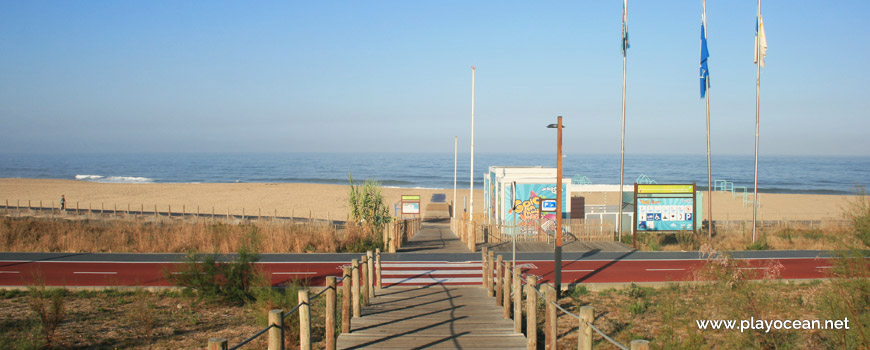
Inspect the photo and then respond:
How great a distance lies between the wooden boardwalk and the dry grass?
9.49 meters

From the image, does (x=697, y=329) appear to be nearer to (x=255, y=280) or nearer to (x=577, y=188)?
(x=255, y=280)

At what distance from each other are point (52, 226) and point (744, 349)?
77.5ft

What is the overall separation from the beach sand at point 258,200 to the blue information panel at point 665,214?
1804 cm

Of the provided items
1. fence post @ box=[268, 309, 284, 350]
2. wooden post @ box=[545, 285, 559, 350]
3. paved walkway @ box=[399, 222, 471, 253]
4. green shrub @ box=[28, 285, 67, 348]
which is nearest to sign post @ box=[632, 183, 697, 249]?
paved walkway @ box=[399, 222, 471, 253]

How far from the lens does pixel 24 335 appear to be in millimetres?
8977

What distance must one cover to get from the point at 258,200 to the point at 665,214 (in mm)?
39841

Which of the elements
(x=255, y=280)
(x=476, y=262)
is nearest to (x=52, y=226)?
(x=255, y=280)

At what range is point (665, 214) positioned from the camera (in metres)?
22.8

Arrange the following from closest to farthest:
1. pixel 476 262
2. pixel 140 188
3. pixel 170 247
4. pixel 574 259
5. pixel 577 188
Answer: pixel 476 262 < pixel 574 259 < pixel 170 247 < pixel 577 188 < pixel 140 188

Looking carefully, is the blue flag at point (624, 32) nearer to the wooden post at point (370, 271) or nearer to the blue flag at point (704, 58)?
the blue flag at point (704, 58)

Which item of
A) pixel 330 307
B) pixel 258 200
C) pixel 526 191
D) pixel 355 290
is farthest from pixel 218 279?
pixel 258 200

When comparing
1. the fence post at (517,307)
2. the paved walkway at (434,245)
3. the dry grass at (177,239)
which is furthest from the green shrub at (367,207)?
the fence post at (517,307)

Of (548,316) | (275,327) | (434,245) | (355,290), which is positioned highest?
(275,327)

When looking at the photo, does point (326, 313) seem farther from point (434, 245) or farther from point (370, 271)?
point (434, 245)
